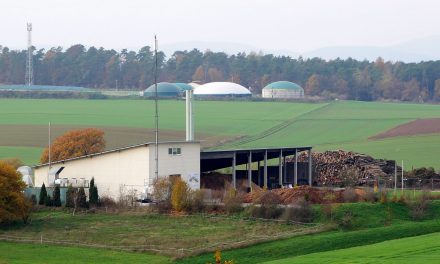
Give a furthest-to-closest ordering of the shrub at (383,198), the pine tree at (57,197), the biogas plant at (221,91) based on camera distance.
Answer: the biogas plant at (221,91), the pine tree at (57,197), the shrub at (383,198)

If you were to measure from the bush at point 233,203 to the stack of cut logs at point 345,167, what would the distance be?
47.4 feet

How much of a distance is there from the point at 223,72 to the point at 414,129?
330 ft

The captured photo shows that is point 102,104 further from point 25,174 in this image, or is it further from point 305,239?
point 305,239

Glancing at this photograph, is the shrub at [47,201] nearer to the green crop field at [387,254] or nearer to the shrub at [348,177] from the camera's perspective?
the shrub at [348,177]

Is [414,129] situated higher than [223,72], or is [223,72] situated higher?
[223,72]

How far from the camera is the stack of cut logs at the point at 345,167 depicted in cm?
6154

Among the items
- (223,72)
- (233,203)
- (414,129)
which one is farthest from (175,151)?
(223,72)

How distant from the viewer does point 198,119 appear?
102625 mm

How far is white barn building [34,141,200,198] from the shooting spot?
51.9 m

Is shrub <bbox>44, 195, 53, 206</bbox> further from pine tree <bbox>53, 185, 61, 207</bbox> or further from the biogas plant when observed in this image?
the biogas plant

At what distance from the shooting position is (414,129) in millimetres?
90125

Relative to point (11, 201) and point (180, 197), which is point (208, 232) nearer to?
point (180, 197)

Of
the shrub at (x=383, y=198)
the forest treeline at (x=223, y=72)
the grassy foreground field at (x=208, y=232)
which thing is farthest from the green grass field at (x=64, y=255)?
the forest treeline at (x=223, y=72)

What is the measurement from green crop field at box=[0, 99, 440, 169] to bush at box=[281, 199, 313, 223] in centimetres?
2493
